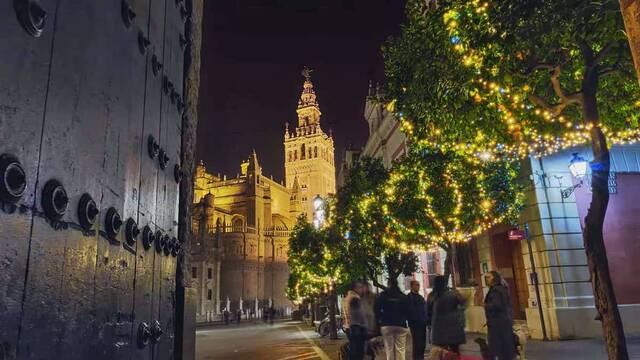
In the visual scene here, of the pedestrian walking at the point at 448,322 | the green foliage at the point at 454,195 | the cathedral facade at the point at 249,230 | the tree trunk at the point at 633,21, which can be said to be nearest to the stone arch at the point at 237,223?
the cathedral facade at the point at 249,230

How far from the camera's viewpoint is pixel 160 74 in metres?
2.72

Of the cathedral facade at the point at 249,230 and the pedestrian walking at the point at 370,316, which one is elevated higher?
the cathedral facade at the point at 249,230

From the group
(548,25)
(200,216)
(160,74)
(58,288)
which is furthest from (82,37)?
(200,216)

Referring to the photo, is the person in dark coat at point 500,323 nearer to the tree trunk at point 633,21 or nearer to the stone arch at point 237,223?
the tree trunk at point 633,21

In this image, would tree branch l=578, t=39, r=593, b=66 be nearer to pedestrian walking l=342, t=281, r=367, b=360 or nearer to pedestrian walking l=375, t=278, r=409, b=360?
pedestrian walking l=375, t=278, r=409, b=360

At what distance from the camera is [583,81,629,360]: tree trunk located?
6078 millimetres

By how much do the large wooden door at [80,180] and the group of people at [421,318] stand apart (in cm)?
650

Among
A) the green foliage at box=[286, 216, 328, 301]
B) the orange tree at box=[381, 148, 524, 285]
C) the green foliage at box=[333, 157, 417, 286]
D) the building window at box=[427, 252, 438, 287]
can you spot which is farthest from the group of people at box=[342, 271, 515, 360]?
the building window at box=[427, 252, 438, 287]

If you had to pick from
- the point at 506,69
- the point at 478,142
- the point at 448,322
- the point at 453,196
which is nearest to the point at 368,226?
the point at 453,196

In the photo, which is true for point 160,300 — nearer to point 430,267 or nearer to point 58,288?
point 58,288

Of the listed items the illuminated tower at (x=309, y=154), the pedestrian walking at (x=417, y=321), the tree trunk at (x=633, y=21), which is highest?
the illuminated tower at (x=309, y=154)

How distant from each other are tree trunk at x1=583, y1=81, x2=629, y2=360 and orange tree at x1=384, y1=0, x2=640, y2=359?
0.01 m

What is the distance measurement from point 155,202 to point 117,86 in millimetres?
861

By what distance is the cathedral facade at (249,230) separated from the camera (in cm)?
6394
